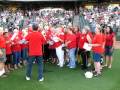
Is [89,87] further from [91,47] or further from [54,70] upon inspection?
[54,70]

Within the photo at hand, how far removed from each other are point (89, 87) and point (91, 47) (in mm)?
2188

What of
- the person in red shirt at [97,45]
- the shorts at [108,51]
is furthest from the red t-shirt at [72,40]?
the person in red shirt at [97,45]

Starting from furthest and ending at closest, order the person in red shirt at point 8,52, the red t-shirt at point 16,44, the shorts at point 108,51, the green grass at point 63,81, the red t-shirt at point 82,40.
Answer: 1. the shorts at point 108,51
2. the red t-shirt at point 82,40
3. the red t-shirt at point 16,44
4. the person in red shirt at point 8,52
5. the green grass at point 63,81

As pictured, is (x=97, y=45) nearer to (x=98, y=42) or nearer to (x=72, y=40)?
(x=98, y=42)

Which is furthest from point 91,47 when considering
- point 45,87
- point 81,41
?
point 45,87

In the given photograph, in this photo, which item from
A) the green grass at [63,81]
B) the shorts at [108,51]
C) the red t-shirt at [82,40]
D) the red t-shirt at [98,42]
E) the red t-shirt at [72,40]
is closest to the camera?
the green grass at [63,81]

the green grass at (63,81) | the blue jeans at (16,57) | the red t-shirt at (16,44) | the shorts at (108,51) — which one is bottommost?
the green grass at (63,81)

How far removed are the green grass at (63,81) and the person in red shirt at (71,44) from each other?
2.12ft

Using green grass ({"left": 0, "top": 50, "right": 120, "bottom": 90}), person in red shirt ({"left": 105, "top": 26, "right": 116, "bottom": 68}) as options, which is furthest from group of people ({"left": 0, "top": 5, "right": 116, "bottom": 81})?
green grass ({"left": 0, "top": 50, "right": 120, "bottom": 90})

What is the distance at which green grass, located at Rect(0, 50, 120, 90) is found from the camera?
12438 millimetres

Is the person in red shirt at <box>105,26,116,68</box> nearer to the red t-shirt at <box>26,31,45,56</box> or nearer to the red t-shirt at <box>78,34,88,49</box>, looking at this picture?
the red t-shirt at <box>78,34,88,49</box>

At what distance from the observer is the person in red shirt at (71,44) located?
15930 millimetres

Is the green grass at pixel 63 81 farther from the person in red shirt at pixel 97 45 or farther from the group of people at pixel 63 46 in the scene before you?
the person in red shirt at pixel 97 45

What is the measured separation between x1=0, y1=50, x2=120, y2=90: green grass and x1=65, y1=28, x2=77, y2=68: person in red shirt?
65 centimetres
